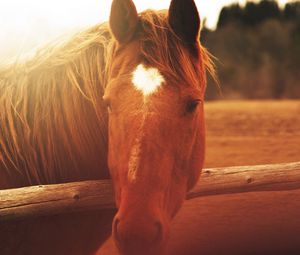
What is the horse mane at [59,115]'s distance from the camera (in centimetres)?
249

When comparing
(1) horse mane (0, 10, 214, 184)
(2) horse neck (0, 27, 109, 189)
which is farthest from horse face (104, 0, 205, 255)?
(2) horse neck (0, 27, 109, 189)

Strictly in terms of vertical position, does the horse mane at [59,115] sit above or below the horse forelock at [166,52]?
below

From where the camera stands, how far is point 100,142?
2549 millimetres

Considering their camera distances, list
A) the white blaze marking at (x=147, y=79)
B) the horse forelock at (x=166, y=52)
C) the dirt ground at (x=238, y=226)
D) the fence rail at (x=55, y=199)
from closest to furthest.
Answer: the white blaze marking at (x=147, y=79) < the horse forelock at (x=166, y=52) < the fence rail at (x=55, y=199) < the dirt ground at (x=238, y=226)

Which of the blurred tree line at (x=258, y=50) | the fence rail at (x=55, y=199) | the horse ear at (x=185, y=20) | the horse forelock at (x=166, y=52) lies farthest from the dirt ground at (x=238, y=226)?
the blurred tree line at (x=258, y=50)

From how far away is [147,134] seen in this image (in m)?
1.99

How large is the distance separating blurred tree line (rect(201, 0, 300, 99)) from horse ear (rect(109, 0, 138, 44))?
3142 centimetres

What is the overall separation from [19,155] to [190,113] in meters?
0.98

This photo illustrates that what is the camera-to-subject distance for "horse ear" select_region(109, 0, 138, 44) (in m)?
2.28

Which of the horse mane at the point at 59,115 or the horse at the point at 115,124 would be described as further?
the horse mane at the point at 59,115

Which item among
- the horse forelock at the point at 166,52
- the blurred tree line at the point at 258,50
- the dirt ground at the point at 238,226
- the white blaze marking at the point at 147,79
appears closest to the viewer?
the white blaze marking at the point at 147,79

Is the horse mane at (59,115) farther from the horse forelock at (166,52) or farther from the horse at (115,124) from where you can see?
the horse forelock at (166,52)

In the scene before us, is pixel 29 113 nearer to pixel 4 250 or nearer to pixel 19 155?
pixel 19 155

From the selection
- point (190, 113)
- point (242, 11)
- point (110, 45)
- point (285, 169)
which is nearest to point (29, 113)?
point (110, 45)
